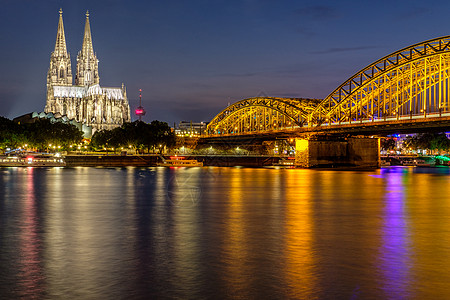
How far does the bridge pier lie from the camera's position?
104 meters

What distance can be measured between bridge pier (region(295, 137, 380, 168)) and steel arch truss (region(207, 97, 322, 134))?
5.52 m

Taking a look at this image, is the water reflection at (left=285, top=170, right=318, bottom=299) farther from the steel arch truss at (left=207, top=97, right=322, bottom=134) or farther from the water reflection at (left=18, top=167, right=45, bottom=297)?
the steel arch truss at (left=207, top=97, right=322, bottom=134)

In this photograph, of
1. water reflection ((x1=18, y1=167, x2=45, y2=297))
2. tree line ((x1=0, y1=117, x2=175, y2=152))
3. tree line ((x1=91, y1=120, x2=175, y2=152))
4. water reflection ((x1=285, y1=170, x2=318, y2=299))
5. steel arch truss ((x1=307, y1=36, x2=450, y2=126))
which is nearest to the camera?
water reflection ((x1=285, y1=170, x2=318, y2=299))

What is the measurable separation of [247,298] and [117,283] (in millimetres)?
3625

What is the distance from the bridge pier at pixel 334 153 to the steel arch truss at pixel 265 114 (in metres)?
5.52

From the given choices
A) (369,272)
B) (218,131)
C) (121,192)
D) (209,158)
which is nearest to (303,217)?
(369,272)

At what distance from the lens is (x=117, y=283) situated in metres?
14.8

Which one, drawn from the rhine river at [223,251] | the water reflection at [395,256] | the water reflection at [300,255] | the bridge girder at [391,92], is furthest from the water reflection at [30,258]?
the bridge girder at [391,92]

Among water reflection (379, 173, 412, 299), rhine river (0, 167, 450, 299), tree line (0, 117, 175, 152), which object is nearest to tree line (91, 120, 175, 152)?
tree line (0, 117, 175, 152)

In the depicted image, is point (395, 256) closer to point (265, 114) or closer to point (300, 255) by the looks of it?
point (300, 255)

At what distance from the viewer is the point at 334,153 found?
105m

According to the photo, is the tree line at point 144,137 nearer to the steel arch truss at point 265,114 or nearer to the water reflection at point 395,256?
the steel arch truss at point 265,114

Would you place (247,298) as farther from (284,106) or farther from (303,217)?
(284,106)

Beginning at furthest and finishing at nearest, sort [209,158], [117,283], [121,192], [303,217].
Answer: [209,158], [121,192], [303,217], [117,283]
